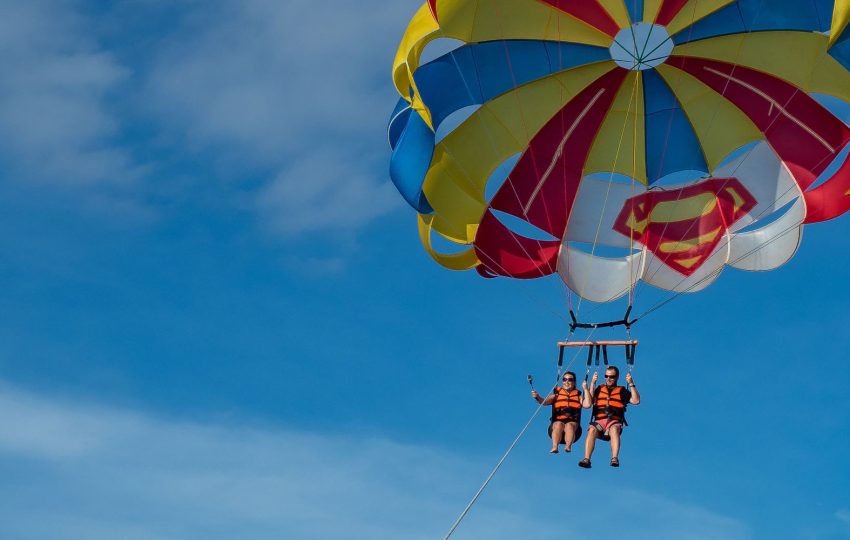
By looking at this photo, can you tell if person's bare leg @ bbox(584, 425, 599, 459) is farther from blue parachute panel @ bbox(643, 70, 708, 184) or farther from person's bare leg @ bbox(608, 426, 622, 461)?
blue parachute panel @ bbox(643, 70, 708, 184)

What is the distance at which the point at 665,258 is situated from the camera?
19.0 meters

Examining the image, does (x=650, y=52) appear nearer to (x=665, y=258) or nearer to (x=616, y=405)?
(x=665, y=258)

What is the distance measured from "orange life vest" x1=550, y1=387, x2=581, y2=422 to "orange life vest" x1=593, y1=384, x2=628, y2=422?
23 cm

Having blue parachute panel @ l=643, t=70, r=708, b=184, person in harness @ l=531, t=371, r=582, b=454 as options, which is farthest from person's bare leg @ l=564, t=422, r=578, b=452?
blue parachute panel @ l=643, t=70, r=708, b=184

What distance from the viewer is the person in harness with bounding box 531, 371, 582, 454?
55.5 feet

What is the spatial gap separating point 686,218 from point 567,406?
3.45 m

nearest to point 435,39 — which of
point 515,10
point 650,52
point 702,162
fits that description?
point 515,10

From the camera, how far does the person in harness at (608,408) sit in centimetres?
1662

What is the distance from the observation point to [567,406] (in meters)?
17.0

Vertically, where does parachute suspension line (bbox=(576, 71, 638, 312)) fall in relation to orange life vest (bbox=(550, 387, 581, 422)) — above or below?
above

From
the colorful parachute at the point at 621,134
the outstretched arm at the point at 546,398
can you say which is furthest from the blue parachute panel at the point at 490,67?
the outstretched arm at the point at 546,398

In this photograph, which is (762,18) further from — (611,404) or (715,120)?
(611,404)

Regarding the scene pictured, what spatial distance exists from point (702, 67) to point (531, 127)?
2.23m

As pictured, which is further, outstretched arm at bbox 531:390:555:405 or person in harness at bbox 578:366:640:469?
outstretched arm at bbox 531:390:555:405
